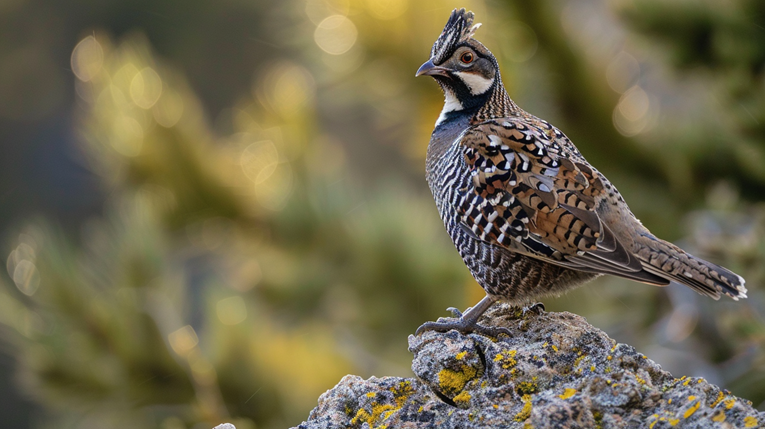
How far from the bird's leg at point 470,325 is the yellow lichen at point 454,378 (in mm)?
505

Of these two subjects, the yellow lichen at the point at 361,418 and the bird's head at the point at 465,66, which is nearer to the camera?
the yellow lichen at the point at 361,418

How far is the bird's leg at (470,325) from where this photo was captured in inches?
124

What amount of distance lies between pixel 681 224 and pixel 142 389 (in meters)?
5.64

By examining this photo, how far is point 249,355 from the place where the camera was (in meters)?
7.14

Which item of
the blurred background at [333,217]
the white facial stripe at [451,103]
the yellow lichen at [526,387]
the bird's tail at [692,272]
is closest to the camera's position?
the yellow lichen at [526,387]

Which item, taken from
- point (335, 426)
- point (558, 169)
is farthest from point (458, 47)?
point (335, 426)

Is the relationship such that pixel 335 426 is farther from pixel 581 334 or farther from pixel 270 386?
pixel 270 386

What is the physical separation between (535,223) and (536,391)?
864 mm

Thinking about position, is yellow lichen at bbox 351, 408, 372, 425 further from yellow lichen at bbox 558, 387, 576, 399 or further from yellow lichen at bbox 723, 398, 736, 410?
yellow lichen at bbox 723, 398, 736, 410

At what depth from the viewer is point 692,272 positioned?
2857 millimetres

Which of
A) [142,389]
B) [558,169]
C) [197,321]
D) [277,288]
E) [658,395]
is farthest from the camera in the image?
[197,321]

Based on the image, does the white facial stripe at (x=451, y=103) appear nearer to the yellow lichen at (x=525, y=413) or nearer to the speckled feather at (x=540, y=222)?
the speckled feather at (x=540, y=222)

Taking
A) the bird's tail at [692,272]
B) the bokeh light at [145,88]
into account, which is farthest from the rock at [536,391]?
the bokeh light at [145,88]

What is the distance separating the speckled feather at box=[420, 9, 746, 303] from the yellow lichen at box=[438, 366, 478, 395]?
71cm
